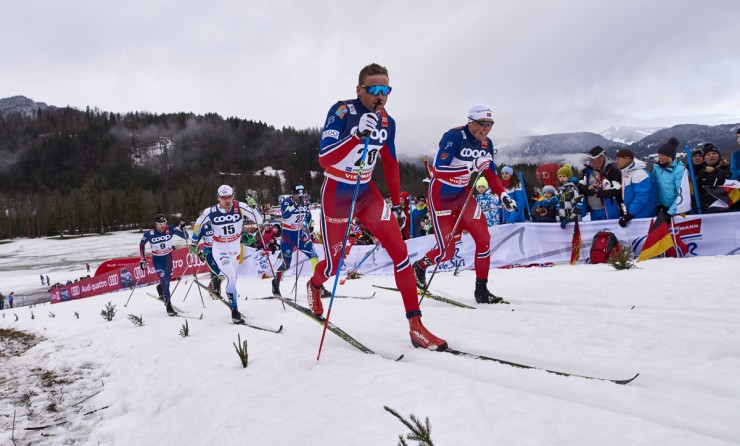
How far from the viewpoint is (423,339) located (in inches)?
136

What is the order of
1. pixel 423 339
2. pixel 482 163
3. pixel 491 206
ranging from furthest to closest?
pixel 491 206, pixel 482 163, pixel 423 339

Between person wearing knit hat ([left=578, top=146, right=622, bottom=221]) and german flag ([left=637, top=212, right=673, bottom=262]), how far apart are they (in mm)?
1184

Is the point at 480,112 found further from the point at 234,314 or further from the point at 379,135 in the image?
the point at 234,314

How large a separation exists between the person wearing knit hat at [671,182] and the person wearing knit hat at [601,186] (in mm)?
777

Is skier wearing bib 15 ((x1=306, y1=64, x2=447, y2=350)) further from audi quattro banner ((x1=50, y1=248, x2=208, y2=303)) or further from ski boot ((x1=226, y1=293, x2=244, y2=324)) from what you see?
audi quattro banner ((x1=50, y1=248, x2=208, y2=303))

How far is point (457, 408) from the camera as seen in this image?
2.16 metres

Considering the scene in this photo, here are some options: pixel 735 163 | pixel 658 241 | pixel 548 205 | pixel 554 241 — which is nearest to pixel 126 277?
pixel 548 205

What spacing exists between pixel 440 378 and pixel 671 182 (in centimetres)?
752

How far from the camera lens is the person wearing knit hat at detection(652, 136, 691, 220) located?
24.6 ft

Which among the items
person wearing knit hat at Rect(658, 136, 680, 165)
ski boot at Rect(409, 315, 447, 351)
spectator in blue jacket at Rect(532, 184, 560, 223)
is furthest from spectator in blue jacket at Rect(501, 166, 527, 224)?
ski boot at Rect(409, 315, 447, 351)

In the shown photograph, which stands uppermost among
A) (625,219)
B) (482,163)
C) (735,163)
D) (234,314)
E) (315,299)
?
(482,163)

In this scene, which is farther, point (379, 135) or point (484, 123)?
point (484, 123)

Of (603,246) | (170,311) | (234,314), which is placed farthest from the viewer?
(170,311)

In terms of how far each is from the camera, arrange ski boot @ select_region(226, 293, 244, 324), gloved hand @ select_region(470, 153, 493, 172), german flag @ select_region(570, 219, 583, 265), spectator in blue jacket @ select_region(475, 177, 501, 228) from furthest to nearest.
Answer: spectator in blue jacket @ select_region(475, 177, 501, 228) < german flag @ select_region(570, 219, 583, 265) < ski boot @ select_region(226, 293, 244, 324) < gloved hand @ select_region(470, 153, 493, 172)
